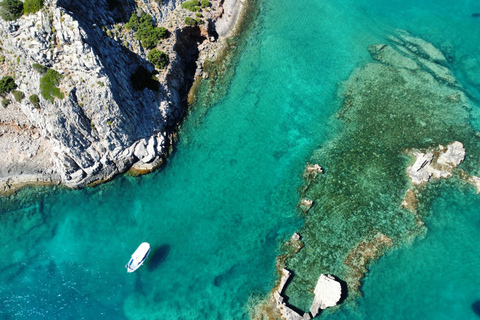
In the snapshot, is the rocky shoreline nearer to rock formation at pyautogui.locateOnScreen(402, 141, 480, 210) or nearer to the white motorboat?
the white motorboat

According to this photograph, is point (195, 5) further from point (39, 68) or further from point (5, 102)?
→ point (5, 102)

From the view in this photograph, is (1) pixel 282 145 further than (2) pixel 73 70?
Yes

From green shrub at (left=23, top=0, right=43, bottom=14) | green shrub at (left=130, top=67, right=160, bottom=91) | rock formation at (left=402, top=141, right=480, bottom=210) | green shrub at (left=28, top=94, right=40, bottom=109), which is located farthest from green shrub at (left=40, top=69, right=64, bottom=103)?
rock formation at (left=402, top=141, right=480, bottom=210)

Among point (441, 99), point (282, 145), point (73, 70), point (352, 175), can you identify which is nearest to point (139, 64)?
point (73, 70)

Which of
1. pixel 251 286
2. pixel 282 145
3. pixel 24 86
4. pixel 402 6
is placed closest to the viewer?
pixel 251 286

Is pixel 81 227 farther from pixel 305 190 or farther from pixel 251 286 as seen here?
pixel 305 190

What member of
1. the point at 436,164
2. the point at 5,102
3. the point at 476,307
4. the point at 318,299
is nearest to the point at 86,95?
the point at 5,102

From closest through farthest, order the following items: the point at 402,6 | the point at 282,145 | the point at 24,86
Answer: the point at 24,86
the point at 282,145
the point at 402,6
